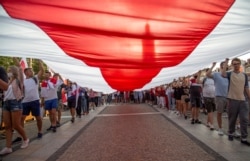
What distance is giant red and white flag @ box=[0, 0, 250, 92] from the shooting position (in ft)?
15.3

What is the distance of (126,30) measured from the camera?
5289 millimetres

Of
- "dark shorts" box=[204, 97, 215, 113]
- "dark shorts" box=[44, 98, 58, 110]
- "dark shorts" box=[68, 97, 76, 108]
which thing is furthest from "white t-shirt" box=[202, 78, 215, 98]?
"dark shorts" box=[68, 97, 76, 108]

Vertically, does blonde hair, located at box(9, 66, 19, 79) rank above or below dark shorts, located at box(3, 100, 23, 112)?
above

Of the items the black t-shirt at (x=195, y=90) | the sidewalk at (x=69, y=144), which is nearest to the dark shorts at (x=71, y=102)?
the sidewalk at (x=69, y=144)

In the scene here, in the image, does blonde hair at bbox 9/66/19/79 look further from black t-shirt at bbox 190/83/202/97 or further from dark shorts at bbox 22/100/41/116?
black t-shirt at bbox 190/83/202/97

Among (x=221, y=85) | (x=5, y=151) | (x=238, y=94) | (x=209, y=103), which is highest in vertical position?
(x=221, y=85)

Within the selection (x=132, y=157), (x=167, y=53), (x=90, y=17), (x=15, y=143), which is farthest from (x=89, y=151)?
(x=90, y=17)

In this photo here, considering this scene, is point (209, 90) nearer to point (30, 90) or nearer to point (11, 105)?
point (30, 90)

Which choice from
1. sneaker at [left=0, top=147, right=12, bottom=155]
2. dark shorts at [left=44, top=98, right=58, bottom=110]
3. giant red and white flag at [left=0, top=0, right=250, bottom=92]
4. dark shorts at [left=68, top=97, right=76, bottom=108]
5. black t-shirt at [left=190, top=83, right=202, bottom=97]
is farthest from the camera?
dark shorts at [left=68, top=97, right=76, bottom=108]

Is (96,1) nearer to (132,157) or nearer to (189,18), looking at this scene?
(189,18)

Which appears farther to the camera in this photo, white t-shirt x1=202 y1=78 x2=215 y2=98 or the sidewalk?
white t-shirt x1=202 y1=78 x2=215 y2=98

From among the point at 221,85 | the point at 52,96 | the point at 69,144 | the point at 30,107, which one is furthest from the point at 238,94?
the point at 52,96

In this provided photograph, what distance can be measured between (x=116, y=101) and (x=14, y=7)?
34540mm

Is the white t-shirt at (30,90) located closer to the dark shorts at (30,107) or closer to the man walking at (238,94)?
the dark shorts at (30,107)
